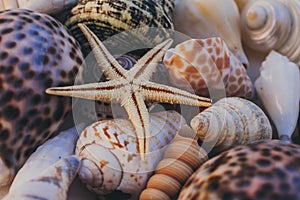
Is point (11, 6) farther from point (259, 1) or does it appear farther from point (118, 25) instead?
point (259, 1)

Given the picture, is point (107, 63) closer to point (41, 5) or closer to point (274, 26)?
point (41, 5)

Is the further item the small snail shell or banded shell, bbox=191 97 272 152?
banded shell, bbox=191 97 272 152

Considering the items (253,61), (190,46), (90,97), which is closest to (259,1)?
(253,61)

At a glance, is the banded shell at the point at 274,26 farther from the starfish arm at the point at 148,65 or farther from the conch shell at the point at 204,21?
the starfish arm at the point at 148,65

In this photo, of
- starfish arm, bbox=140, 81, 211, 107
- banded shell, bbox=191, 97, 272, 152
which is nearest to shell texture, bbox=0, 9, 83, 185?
starfish arm, bbox=140, 81, 211, 107

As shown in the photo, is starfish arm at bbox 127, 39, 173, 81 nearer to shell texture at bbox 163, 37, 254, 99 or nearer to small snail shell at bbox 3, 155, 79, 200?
shell texture at bbox 163, 37, 254, 99

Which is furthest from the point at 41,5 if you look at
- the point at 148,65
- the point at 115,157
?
the point at 115,157
